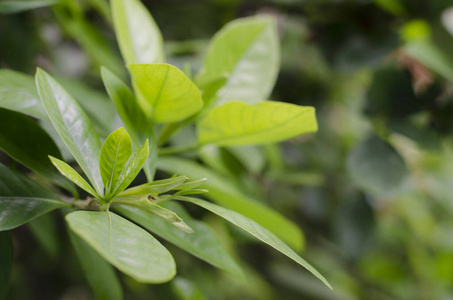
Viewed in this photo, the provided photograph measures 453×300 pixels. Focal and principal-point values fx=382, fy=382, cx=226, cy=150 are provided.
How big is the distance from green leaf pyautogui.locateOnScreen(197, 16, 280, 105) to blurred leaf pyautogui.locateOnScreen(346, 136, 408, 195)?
24 centimetres

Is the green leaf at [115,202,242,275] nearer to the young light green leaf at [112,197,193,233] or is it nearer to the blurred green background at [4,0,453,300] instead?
the young light green leaf at [112,197,193,233]

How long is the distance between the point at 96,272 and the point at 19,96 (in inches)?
6.9

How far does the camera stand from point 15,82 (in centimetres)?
35

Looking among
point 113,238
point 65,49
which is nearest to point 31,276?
point 65,49

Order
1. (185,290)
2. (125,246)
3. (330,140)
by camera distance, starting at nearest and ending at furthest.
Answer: (125,246), (185,290), (330,140)

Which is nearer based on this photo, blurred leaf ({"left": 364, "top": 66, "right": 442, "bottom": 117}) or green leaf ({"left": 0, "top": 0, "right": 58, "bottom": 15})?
green leaf ({"left": 0, "top": 0, "right": 58, "bottom": 15})

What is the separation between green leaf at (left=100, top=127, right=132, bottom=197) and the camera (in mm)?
270

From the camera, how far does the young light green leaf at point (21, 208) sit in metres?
0.28

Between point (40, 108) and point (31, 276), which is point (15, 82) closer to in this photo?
point (40, 108)

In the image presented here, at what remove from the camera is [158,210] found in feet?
0.93

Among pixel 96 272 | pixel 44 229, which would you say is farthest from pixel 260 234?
pixel 44 229

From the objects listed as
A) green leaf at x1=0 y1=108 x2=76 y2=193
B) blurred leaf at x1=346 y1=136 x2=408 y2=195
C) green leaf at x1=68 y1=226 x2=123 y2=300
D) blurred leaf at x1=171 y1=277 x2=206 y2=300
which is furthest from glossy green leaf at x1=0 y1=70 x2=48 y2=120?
blurred leaf at x1=346 y1=136 x2=408 y2=195

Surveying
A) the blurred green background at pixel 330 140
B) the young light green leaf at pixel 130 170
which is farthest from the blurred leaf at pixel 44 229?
the young light green leaf at pixel 130 170

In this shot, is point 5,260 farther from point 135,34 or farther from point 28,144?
point 135,34
